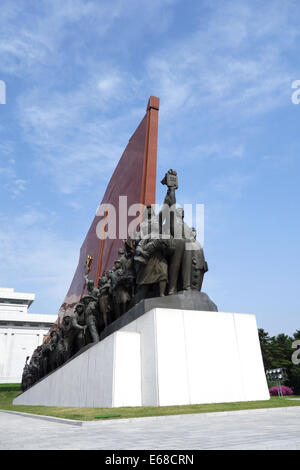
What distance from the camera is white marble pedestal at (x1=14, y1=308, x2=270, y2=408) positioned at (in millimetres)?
4996

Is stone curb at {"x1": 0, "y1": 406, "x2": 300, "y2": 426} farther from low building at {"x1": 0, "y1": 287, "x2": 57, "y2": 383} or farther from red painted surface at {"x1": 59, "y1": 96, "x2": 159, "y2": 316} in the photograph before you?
low building at {"x1": 0, "y1": 287, "x2": 57, "y2": 383}

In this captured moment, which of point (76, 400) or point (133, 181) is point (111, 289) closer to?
point (76, 400)

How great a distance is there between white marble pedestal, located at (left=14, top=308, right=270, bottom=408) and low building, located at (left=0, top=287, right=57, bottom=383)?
33.4 metres

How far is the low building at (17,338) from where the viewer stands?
35469mm

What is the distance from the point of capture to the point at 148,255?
6344 millimetres

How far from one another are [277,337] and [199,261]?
31.4 m

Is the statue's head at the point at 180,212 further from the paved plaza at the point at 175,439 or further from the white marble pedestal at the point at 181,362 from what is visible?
the paved plaza at the point at 175,439

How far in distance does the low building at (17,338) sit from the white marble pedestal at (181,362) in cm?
3342

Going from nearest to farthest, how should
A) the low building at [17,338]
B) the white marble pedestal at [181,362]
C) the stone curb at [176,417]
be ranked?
the stone curb at [176,417]
the white marble pedestal at [181,362]
the low building at [17,338]

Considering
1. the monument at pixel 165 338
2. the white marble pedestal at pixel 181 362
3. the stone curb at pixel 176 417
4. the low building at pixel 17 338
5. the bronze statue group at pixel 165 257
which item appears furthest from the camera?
the low building at pixel 17 338

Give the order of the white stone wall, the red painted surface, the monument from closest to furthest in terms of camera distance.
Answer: the monument
the red painted surface
the white stone wall

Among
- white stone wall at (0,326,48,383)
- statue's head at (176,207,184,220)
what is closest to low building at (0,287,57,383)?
white stone wall at (0,326,48,383)

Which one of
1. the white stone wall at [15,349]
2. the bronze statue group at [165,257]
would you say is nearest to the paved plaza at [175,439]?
the bronze statue group at [165,257]
